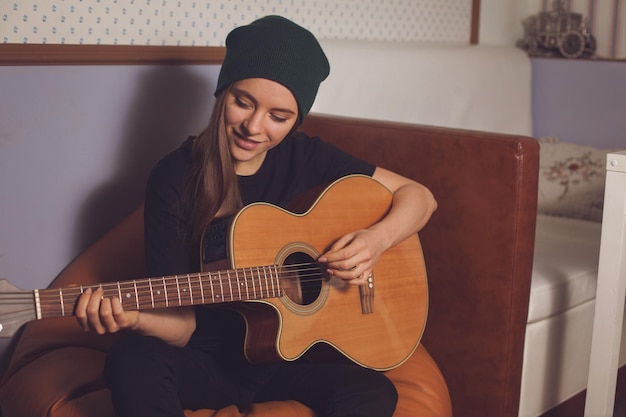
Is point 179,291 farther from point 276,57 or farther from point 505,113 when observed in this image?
point 505,113

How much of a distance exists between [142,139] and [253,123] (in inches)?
24.1

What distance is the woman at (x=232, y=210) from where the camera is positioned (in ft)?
4.58

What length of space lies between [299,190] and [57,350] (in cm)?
61

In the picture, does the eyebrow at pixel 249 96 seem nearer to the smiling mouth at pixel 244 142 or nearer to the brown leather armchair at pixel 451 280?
the smiling mouth at pixel 244 142

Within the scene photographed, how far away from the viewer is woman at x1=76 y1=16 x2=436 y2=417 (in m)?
1.40

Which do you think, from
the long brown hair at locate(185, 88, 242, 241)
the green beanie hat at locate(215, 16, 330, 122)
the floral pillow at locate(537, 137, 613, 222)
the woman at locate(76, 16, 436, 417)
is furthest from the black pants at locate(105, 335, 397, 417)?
the floral pillow at locate(537, 137, 613, 222)

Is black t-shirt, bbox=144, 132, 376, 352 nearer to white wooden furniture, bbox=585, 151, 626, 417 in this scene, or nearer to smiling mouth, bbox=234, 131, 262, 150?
smiling mouth, bbox=234, 131, 262, 150

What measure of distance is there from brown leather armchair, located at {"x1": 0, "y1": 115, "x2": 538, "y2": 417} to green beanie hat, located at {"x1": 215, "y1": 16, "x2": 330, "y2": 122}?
0.36 metres

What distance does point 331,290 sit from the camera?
1468 mm

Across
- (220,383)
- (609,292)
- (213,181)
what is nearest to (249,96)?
(213,181)

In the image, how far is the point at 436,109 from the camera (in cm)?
262

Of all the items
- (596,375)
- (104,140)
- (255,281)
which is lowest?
(596,375)

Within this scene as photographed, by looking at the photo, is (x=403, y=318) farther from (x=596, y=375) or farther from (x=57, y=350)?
(x=57, y=350)

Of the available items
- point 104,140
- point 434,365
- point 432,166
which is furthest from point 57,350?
point 432,166
